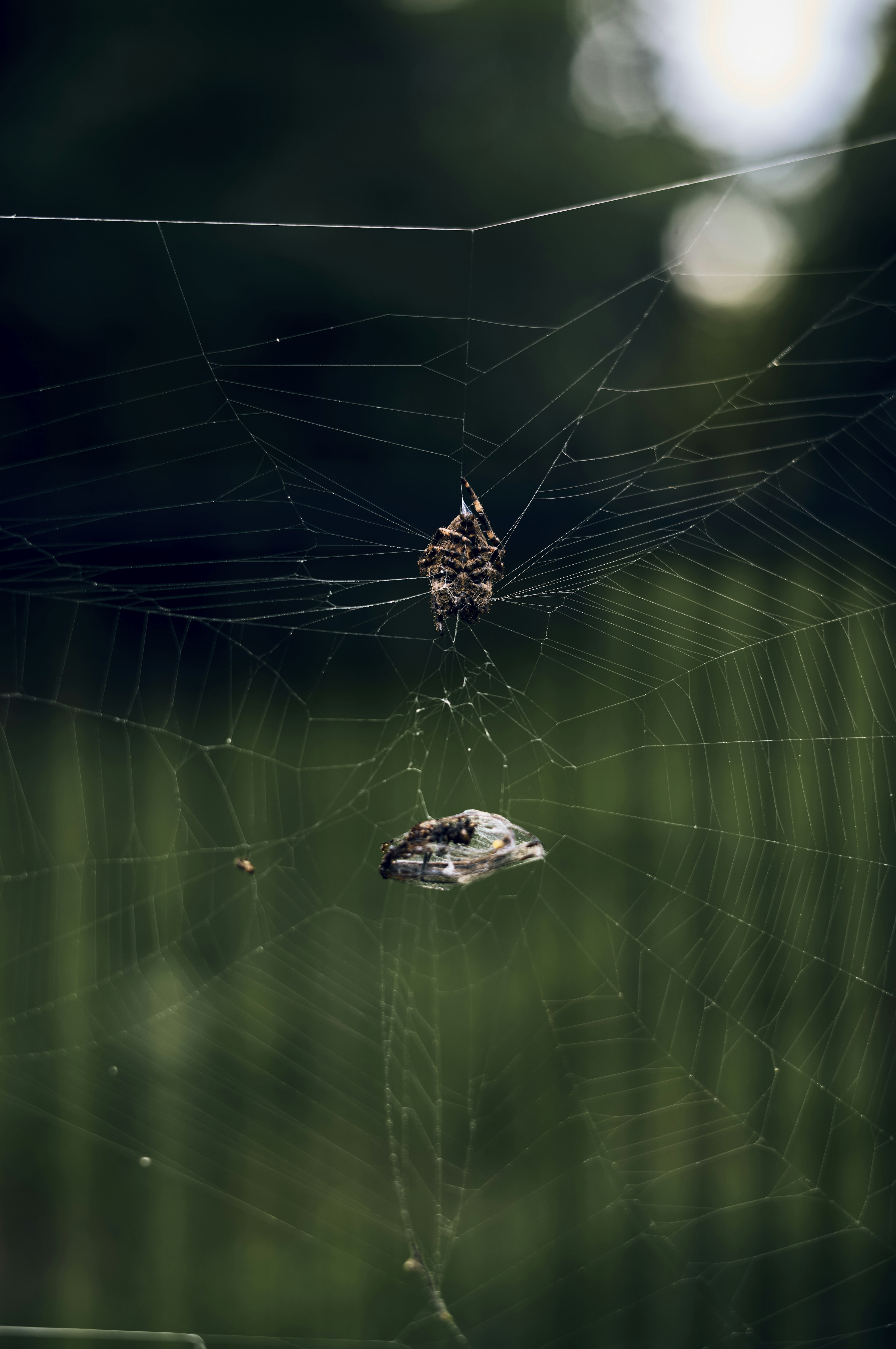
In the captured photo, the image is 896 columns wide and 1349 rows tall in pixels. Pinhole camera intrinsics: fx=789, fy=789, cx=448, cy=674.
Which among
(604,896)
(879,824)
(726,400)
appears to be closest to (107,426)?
(726,400)

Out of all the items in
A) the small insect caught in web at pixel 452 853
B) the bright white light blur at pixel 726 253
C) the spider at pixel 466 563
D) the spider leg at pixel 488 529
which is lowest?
the small insect caught in web at pixel 452 853

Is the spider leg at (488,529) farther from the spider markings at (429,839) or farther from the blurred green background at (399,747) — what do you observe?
the spider markings at (429,839)

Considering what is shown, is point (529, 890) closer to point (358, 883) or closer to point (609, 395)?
point (358, 883)

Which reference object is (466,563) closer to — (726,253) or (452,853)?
(452,853)

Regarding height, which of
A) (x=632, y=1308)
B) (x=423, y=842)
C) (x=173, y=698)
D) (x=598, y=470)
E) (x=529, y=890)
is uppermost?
(x=598, y=470)

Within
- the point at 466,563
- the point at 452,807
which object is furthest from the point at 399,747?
the point at 466,563

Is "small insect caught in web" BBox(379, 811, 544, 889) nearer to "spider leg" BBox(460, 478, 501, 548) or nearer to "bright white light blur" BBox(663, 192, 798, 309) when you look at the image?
"spider leg" BBox(460, 478, 501, 548)

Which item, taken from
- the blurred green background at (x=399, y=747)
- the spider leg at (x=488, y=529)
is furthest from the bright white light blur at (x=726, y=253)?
the spider leg at (x=488, y=529)
